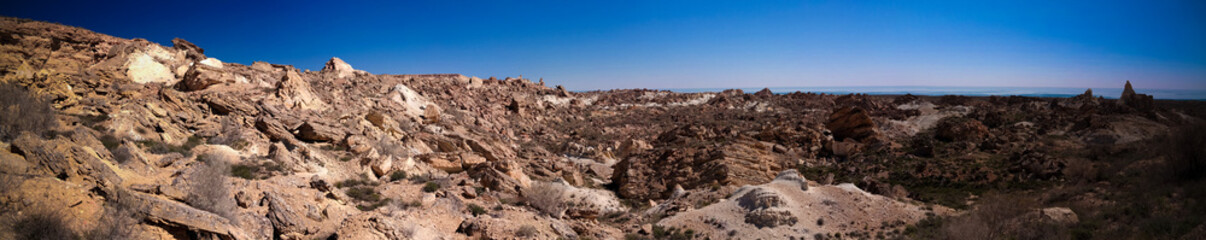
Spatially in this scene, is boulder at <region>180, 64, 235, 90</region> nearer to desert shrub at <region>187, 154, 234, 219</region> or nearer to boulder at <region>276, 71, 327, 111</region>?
boulder at <region>276, 71, 327, 111</region>

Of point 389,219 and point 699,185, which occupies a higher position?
point 389,219

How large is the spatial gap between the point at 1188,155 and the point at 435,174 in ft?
A: 68.7

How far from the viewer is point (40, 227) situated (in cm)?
502

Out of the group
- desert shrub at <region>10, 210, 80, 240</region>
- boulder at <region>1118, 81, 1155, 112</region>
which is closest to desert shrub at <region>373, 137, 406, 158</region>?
desert shrub at <region>10, 210, 80, 240</region>

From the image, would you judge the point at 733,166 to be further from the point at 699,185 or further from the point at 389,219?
the point at 389,219

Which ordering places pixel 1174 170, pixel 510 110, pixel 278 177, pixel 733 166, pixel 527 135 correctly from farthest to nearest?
1. pixel 510 110
2. pixel 527 135
3. pixel 733 166
4. pixel 1174 170
5. pixel 278 177

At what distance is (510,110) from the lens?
47.1 meters

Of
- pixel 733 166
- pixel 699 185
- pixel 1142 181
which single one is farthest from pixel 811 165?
pixel 1142 181

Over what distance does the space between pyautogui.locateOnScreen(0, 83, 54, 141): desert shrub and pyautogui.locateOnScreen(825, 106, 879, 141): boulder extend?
1440 inches

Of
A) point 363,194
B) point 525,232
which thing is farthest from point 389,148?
point 525,232

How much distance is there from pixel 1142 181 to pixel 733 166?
40.1ft

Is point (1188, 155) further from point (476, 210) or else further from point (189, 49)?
point (189, 49)

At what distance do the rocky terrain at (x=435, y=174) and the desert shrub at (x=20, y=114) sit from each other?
0.05m

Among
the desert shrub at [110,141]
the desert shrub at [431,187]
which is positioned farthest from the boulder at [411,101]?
the desert shrub at [110,141]
